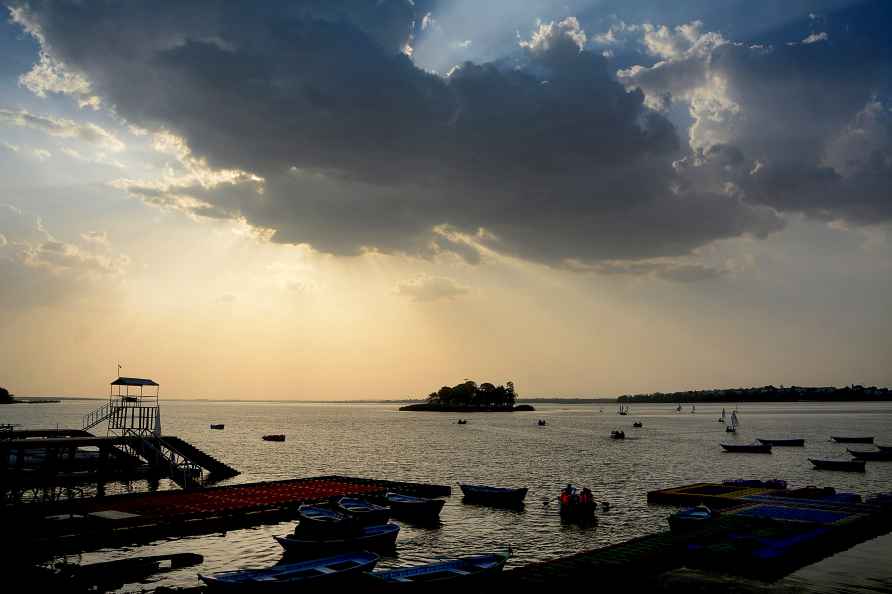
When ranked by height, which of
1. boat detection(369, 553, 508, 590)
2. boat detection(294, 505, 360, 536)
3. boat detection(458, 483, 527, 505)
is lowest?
boat detection(458, 483, 527, 505)

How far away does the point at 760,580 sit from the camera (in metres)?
29.0

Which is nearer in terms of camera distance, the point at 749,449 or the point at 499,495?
the point at 499,495

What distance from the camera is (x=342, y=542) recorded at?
3378cm

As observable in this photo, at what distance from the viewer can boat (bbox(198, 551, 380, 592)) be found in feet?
82.5

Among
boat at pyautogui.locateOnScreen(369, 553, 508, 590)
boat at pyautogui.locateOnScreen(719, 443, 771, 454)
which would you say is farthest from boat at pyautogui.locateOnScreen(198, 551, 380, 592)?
boat at pyautogui.locateOnScreen(719, 443, 771, 454)

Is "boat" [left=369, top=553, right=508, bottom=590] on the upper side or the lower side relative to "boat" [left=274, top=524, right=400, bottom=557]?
upper

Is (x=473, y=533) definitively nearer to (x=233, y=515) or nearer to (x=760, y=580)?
(x=233, y=515)

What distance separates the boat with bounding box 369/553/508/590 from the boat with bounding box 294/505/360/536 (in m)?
9.31

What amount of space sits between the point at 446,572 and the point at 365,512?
16257 millimetres

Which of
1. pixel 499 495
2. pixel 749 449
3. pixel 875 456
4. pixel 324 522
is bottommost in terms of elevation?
pixel 749 449

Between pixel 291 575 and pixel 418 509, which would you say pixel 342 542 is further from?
pixel 418 509

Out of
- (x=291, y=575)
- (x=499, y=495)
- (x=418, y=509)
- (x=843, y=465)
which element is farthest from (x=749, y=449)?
(x=291, y=575)

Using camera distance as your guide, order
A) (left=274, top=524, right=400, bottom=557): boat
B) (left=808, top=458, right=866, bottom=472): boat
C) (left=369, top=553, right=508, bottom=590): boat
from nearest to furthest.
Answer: (left=369, top=553, right=508, bottom=590): boat → (left=274, top=524, right=400, bottom=557): boat → (left=808, top=458, right=866, bottom=472): boat

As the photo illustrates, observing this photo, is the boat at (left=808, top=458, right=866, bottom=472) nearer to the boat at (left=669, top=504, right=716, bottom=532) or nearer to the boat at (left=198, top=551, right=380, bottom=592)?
the boat at (left=669, top=504, right=716, bottom=532)
